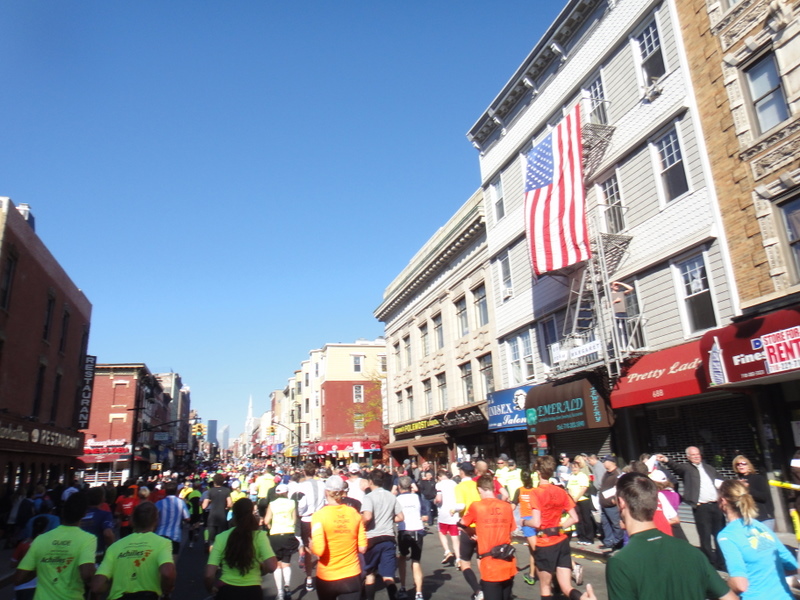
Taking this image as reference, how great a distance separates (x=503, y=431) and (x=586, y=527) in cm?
1172

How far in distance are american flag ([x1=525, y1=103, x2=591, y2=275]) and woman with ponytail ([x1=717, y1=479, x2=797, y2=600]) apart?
1281 centimetres

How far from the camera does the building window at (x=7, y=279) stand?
73.7 ft

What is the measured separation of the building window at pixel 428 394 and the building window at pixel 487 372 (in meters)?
6.52

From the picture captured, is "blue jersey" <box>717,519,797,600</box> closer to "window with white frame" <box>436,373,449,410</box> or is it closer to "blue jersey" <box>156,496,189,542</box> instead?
"blue jersey" <box>156,496,189,542</box>

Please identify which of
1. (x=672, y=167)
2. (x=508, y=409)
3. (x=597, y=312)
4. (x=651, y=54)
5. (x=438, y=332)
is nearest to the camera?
(x=672, y=167)

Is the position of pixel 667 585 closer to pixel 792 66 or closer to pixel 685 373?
pixel 685 373

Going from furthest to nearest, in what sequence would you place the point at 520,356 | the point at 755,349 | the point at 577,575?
the point at 520,356
the point at 755,349
the point at 577,575

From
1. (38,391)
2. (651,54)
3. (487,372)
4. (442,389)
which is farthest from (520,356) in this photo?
(38,391)

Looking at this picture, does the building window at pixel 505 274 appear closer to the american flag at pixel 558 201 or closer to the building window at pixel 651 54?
the american flag at pixel 558 201

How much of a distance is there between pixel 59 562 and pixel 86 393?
33.6m

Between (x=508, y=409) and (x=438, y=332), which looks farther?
(x=438, y=332)

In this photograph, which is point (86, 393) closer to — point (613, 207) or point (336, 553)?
point (613, 207)

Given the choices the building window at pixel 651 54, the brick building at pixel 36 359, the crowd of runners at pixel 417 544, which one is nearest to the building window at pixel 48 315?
the brick building at pixel 36 359

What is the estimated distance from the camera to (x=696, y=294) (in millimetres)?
14945
